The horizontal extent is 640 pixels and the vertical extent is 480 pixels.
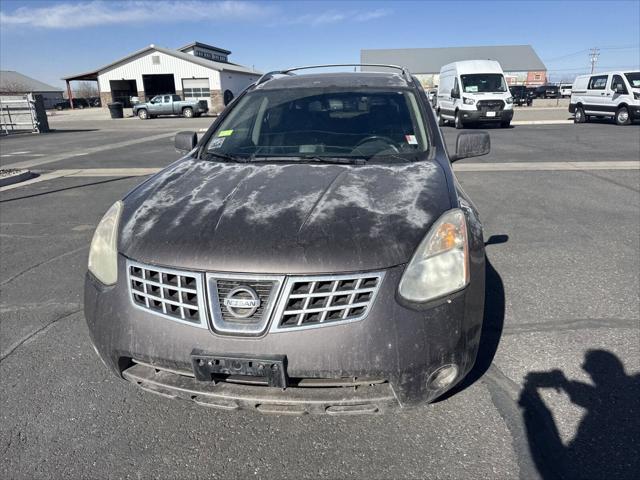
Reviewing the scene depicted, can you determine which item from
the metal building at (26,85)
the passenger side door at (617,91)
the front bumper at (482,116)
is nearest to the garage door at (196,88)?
the front bumper at (482,116)

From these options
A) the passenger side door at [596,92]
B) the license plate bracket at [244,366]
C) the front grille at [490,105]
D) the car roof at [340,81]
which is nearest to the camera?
the license plate bracket at [244,366]

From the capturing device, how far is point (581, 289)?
376 cm

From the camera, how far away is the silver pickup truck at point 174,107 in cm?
3375

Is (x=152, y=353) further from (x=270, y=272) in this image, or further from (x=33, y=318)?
(x=33, y=318)

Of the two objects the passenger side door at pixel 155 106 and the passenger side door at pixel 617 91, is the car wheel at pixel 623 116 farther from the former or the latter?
the passenger side door at pixel 155 106

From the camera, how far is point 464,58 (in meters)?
73.7

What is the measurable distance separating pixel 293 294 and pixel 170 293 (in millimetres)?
525

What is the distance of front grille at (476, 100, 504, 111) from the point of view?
1880 centimetres

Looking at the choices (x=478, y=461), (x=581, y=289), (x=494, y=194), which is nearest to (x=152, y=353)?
(x=478, y=461)

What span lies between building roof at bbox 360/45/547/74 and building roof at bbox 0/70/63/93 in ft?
189

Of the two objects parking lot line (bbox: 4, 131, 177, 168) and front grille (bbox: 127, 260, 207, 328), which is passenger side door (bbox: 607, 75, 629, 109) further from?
front grille (bbox: 127, 260, 207, 328)

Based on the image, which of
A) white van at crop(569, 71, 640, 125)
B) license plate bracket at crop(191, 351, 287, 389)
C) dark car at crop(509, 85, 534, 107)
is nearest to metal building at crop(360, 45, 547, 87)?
dark car at crop(509, 85, 534, 107)

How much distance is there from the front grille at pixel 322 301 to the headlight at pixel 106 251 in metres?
0.83

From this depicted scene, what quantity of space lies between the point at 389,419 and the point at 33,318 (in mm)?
2729
